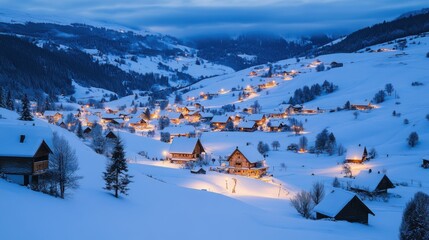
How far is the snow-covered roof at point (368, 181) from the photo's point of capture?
50.9 metres

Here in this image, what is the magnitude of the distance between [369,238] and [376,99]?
10675 cm

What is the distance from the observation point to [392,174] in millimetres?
62375

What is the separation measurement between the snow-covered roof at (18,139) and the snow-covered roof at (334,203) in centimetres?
2274

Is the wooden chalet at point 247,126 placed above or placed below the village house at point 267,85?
below

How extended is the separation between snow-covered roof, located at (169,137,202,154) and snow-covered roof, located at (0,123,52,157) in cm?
4436

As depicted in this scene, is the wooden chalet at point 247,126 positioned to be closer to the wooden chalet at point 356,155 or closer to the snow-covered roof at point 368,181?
the wooden chalet at point 356,155

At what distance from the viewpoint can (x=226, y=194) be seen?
48.1m

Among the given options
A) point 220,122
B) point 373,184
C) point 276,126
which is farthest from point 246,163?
point 220,122

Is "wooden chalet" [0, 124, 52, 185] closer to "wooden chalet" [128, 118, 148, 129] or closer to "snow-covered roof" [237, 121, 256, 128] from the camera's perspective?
"snow-covered roof" [237, 121, 256, 128]

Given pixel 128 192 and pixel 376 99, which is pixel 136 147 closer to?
pixel 128 192

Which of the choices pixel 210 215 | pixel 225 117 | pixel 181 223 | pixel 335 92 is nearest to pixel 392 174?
pixel 210 215

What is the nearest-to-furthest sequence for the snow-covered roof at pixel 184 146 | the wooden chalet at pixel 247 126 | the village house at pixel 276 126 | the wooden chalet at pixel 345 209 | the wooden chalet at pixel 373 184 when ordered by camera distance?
the wooden chalet at pixel 345 209, the wooden chalet at pixel 373 184, the snow-covered roof at pixel 184 146, the village house at pixel 276 126, the wooden chalet at pixel 247 126

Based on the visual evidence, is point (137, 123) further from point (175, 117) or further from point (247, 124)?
point (247, 124)

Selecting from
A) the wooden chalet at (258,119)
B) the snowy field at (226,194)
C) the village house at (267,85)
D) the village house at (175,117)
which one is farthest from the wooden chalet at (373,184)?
the village house at (267,85)
